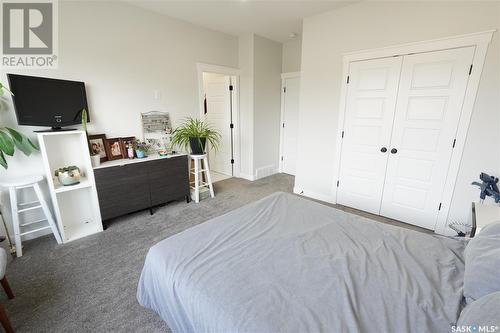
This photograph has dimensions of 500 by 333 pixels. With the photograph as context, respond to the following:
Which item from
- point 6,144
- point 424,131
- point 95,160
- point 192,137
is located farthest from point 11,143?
point 424,131

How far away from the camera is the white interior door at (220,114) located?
4.59m

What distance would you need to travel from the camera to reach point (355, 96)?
9.80 feet

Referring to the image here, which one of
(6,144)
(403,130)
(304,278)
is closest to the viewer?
(304,278)

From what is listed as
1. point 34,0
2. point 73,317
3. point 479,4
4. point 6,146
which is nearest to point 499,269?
point 73,317

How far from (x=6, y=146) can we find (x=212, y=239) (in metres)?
2.10

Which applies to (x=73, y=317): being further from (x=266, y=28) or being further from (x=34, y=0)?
(x=266, y=28)

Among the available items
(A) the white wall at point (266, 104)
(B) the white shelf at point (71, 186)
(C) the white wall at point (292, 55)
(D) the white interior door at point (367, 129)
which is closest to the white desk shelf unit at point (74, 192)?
(B) the white shelf at point (71, 186)

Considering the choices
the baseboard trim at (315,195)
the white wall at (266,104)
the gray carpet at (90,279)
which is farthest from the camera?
the white wall at (266,104)

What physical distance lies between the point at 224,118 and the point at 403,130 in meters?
3.12

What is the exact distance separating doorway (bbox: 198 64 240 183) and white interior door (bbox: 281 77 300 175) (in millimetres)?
1037

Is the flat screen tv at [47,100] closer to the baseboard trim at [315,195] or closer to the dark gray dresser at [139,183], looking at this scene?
the dark gray dresser at [139,183]

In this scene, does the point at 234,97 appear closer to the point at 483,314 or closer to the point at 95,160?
the point at 95,160

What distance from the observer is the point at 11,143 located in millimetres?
2043

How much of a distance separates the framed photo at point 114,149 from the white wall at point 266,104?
234 centimetres
